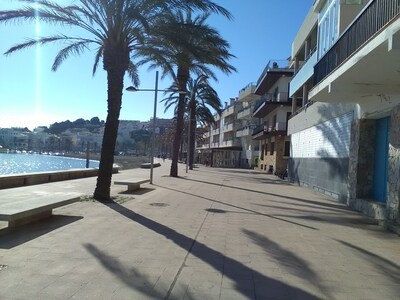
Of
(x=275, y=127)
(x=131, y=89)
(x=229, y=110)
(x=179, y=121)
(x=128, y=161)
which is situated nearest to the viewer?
(x=131, y=89)

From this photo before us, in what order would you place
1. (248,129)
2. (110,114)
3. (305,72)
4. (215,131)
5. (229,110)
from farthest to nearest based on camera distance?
1. (215,131)
2. (229,110)
3. (248,129)
4. (305,72)
5. (110,114)

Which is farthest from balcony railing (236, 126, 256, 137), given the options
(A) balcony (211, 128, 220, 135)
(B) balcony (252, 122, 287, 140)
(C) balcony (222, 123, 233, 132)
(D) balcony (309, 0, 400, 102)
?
(D) balcony (309, 0, 400, 102)

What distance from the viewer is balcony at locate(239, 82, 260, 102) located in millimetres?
64650

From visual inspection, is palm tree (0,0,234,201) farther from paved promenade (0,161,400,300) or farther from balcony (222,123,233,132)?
balcony (222,123,233,132)

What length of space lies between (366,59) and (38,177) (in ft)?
48.5

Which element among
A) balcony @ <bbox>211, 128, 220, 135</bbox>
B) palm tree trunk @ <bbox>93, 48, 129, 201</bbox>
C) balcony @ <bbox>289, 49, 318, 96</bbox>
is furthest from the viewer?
balcony @ <bbox>211, 128, 220, 135</bbox>

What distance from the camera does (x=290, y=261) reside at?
263 inches

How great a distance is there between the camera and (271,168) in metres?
47.8

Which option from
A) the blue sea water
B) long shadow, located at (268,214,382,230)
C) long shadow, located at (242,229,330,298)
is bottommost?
long shadow, located at (242,229,330,298)

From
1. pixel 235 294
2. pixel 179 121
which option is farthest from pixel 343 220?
pixel 179 121

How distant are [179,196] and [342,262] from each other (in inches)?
381

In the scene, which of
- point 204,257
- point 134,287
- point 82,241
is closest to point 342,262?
point 204,257

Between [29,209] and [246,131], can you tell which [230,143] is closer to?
[246,131]

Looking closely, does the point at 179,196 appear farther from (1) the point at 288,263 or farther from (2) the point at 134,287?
(2) the point at 134,287
